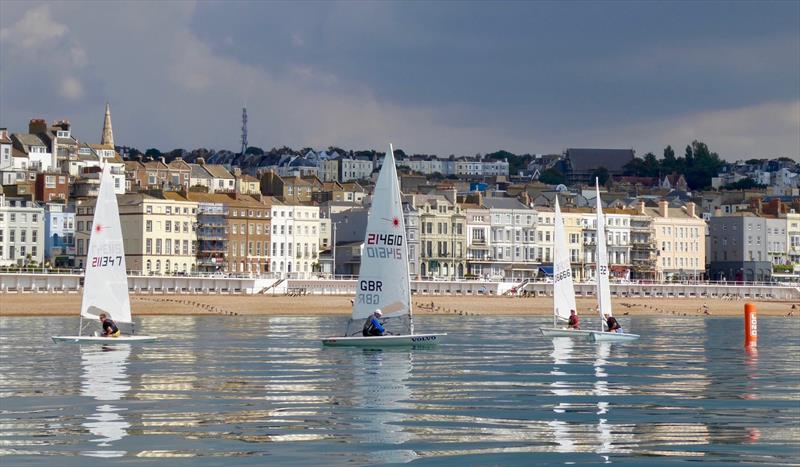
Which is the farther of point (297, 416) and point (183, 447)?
point (297, 416)

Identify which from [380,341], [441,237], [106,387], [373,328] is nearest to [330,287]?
[441,237]

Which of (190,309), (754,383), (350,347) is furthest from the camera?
(190,309)

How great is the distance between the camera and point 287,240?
428 ft

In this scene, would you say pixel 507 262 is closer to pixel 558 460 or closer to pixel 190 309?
pixel 190 309

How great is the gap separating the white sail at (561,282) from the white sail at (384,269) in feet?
46.1

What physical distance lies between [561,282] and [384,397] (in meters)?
30.5

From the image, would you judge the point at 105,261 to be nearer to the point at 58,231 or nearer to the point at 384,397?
the point at 384,397

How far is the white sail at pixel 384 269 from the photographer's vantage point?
45.0 metres

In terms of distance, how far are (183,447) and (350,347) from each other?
75.0 ft

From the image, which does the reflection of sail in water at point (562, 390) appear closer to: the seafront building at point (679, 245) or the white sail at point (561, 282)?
the white sail at point (561, 282)

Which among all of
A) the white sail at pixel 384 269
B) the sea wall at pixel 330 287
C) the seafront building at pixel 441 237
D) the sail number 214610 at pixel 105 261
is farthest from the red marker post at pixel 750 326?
the seafront building at pixel 441 237

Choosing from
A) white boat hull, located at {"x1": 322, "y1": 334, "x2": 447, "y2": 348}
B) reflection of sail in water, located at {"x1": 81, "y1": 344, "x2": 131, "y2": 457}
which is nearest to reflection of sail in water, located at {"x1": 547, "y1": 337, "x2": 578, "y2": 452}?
white boat hull, located at {"x1": 322, "y1": 334, "x2": 447, "y2": 348}

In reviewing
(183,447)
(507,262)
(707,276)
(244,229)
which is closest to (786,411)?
(183,447)

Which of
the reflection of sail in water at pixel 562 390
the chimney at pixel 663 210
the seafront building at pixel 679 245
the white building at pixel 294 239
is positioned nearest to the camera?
the reflection of sail in water at pixel 562 390
